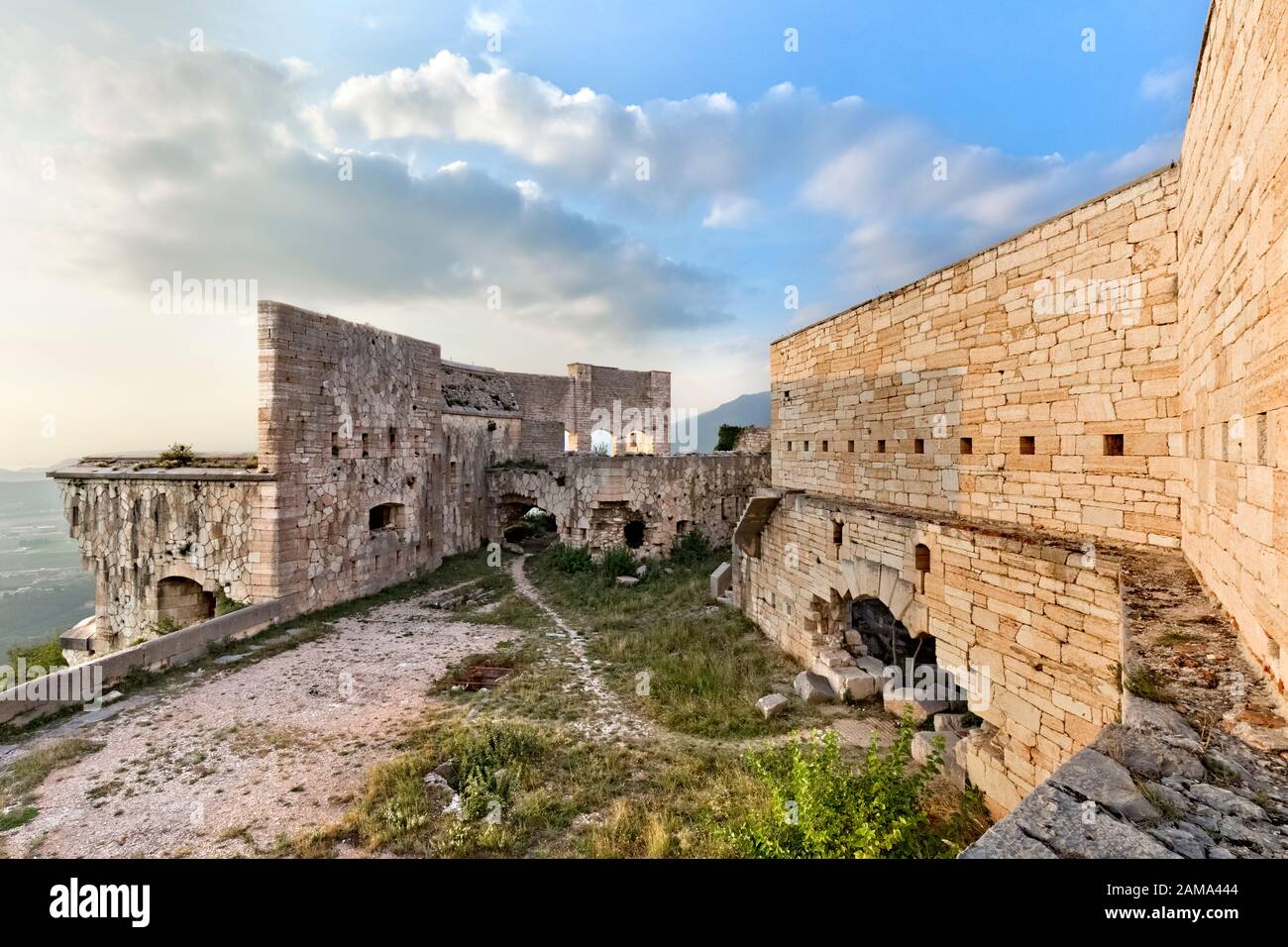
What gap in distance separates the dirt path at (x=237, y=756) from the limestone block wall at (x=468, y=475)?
26.7 feet

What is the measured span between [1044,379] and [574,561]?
13617 millimetres

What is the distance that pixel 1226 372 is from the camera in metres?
3.07

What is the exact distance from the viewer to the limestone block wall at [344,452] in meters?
11.6

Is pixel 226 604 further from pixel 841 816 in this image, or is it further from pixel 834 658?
pixel 841 816

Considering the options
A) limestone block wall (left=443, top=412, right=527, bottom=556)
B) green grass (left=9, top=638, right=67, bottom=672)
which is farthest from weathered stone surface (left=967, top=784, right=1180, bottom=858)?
green grass (left=9, top=638, right=67, bottom=672)

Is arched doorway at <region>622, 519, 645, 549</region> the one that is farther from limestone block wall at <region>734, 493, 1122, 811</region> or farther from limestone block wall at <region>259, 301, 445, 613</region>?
limestone block wall at <region>734, 493, 1122, 811</region>

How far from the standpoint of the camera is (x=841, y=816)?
12.8 ft

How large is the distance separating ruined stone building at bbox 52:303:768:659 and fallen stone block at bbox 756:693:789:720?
32.6 ft

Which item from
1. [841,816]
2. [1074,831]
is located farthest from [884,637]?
[1074,831]

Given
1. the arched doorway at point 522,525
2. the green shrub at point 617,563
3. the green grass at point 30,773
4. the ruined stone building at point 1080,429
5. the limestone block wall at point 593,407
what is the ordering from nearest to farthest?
the ruined stone building at point 1080,429
the green grass at point 30,773
the green shrub at point 617,563
the arched doorway at point 522,525
the limestone block wall at point 593,407

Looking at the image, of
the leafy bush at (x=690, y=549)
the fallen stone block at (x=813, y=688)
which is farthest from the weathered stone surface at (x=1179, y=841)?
the leafy bush at (x=690, y=549)

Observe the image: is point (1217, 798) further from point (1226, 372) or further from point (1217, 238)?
point (1217, 238)

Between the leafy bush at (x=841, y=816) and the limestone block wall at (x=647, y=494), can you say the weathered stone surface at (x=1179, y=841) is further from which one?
the limestone block wall at (x=647, y=494)
